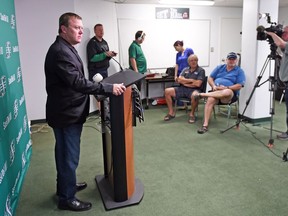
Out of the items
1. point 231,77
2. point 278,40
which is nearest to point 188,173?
point 278,40

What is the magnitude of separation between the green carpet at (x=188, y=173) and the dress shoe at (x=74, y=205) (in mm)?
41

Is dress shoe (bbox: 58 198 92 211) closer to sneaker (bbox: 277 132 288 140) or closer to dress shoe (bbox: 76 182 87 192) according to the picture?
dress shoe (bbox: 76 182 87 192)

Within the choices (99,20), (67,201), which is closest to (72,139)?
(67,201)

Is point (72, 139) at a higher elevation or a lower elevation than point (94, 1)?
lower

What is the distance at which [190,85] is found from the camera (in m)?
4.68

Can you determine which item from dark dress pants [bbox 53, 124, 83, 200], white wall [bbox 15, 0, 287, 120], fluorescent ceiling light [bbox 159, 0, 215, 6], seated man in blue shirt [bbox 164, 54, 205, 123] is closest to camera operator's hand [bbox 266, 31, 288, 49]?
seated man in blue shirt [bbox 164, 54, 205, 123]

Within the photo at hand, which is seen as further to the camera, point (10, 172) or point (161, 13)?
point (161, 13)

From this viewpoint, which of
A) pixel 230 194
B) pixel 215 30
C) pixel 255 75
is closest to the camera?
pixel 230 194

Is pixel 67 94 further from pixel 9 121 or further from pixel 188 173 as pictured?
pixel 188 173

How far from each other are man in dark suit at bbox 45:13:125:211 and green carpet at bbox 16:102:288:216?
1.03 ft

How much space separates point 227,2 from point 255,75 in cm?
247

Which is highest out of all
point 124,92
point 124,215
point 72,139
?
point 124,92

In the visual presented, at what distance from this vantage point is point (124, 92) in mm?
2049

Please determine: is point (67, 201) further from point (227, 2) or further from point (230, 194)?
point (227, 2)
